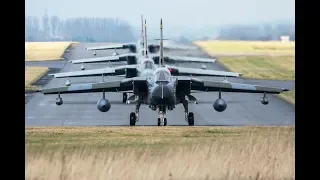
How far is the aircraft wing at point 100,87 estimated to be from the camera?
20562 mm

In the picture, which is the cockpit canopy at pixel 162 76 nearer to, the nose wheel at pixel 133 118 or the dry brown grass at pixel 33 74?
the nose wheel at pixel 133 118

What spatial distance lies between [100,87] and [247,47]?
773 centimetres

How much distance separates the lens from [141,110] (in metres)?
19.8

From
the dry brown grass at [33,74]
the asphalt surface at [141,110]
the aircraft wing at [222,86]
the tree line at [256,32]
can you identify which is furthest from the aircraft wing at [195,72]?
the tree line at [256,32]

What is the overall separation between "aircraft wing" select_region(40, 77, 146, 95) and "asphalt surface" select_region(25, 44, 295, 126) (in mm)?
334

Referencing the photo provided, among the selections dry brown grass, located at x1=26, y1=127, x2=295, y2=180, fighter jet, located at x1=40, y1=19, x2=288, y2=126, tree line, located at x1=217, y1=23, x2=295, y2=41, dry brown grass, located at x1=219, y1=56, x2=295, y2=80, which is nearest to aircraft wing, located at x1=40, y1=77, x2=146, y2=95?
fighter jet, located at x1=40, y1=19, x2=288, y2=126

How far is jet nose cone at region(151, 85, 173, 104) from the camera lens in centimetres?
1855

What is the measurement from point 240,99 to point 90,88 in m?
5.33

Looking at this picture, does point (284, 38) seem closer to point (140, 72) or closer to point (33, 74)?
point (33, 74)

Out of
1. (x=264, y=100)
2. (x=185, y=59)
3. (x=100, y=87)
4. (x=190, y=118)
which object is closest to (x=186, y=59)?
(x=185, y=59)

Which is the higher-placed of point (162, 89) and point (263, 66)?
point (263, 66)

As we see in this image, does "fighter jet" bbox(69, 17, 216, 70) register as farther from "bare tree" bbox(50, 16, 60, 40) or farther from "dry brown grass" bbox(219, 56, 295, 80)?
"bare tree" bbox(50, 16, 60, 40)

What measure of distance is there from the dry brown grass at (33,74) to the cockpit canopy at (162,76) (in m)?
3.35
